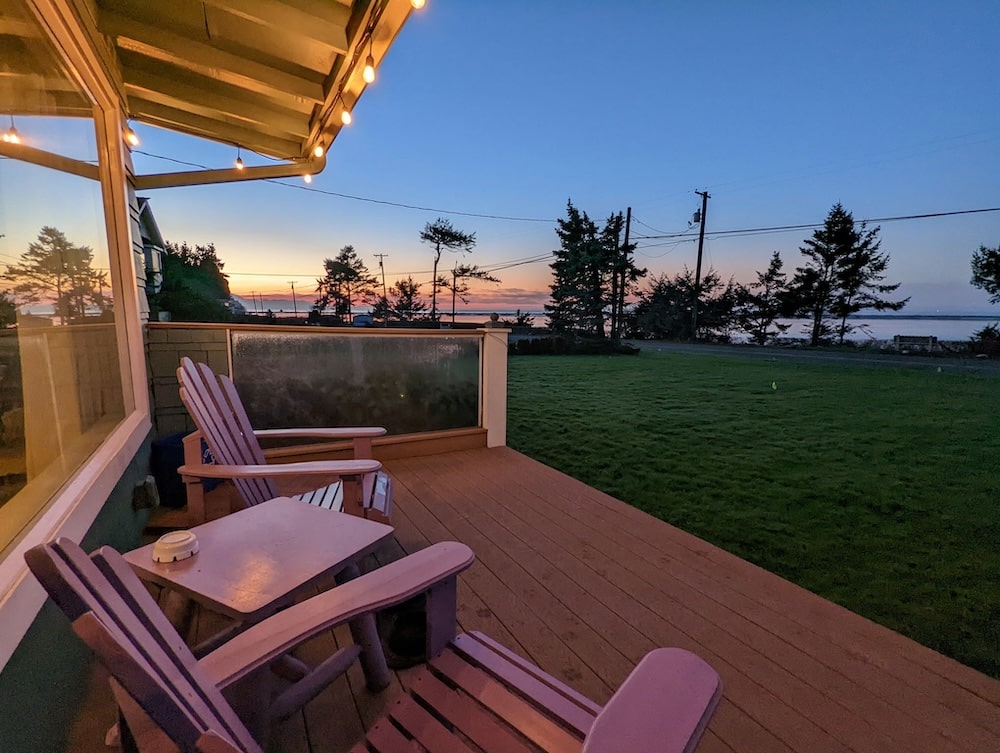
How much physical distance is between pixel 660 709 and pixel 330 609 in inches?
26.8

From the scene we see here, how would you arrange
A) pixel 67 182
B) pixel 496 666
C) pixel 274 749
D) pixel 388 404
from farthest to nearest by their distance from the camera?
1. pixel 388 404
2. pixel 67 182
3. pixel 274 749
4. pixel 496 666

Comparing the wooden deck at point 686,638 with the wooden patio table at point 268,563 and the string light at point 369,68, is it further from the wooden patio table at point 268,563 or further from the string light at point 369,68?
the string light at point 369,68

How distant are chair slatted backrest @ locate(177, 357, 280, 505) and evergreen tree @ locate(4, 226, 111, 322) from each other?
1.58 ft

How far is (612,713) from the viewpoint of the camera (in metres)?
0.71

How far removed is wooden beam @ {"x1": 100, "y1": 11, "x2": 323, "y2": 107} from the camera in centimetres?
253

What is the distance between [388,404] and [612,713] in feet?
11.6

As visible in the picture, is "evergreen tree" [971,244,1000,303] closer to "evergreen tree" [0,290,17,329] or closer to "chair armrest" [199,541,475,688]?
"chair armrest" [199,541,475,688]

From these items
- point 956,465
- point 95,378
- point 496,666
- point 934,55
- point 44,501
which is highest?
point 934,55

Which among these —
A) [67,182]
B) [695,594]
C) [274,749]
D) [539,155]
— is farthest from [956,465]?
[539,155]

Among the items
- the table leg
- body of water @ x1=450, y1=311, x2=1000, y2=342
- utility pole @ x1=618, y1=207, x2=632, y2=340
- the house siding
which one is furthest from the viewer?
body of water @ x1=450, y1=311, x2=1000, y2=342

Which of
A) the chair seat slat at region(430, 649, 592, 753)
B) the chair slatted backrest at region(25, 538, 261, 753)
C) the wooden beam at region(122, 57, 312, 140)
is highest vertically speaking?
the wooden beam at region(122, 57, 312, 140)

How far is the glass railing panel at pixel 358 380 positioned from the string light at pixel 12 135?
2171 millimetres

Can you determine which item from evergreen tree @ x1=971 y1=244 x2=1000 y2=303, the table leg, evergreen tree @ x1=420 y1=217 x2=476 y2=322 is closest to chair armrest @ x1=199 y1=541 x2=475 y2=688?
the table leg

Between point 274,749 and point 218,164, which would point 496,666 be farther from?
point 218,164
